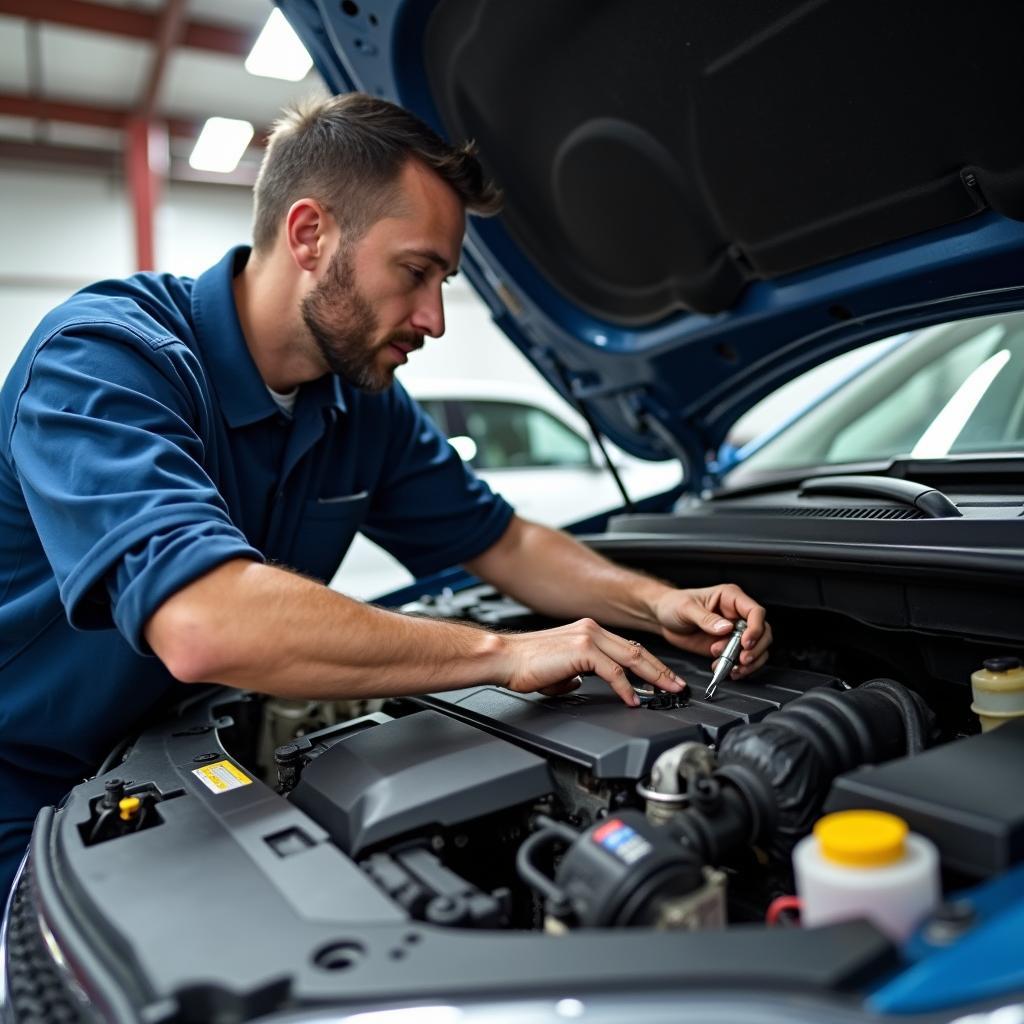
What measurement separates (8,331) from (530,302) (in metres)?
7.40

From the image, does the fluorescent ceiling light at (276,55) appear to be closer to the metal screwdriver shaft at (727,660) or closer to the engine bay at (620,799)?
the metal screwdriver shaft at (727,660)

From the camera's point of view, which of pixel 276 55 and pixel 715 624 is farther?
pixel 276 55

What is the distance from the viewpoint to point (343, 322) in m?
1.54

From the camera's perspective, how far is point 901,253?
1.45 meters

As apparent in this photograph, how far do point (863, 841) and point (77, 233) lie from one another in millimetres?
8927

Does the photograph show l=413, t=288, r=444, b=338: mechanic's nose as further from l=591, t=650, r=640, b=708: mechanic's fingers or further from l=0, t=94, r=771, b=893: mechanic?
l=591, t=650, r=640, b=708: mechanic's fingers

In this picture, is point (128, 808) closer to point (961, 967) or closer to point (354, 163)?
point (961, 967)

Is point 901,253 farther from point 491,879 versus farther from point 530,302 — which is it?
point 491,879

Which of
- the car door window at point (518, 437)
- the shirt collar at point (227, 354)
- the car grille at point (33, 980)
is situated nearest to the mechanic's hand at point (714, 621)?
the shirt collar at point (227, 354)

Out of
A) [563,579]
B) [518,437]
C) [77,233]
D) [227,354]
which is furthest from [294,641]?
[77,233]

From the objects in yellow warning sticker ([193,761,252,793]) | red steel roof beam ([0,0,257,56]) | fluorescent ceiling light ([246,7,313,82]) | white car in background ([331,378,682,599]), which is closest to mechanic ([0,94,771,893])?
yellow warning sticker ([193,761,252,793])

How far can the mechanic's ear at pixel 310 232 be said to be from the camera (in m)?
1.53

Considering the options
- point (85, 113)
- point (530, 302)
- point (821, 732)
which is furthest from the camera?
point (85, 113)

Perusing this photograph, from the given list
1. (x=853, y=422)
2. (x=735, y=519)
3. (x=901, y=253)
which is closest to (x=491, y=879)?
(x=735, y=519)
